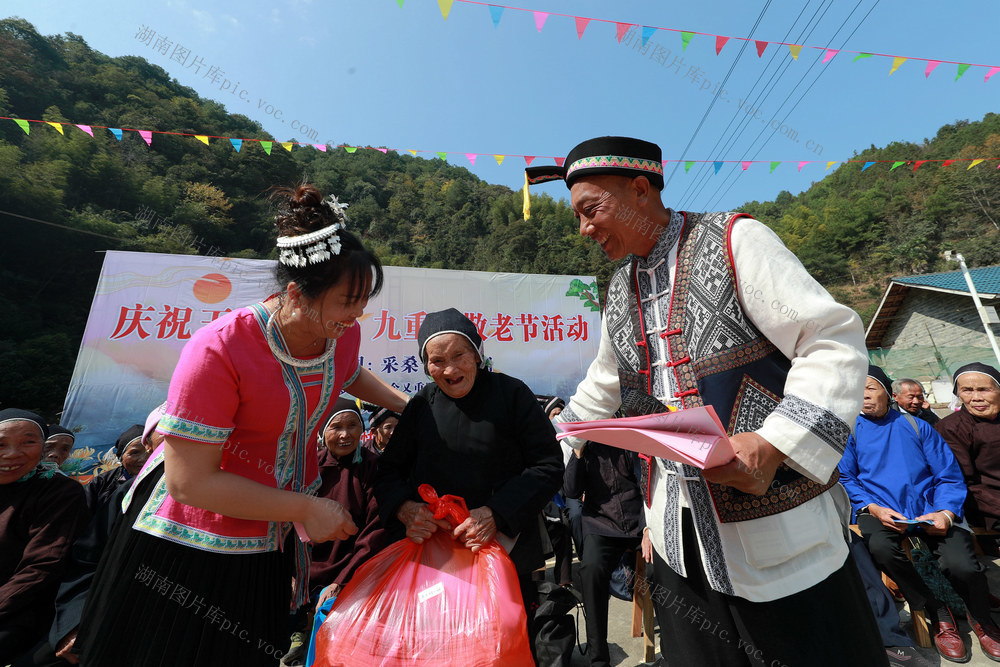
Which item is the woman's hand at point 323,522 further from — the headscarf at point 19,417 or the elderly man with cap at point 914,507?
the elderly man with cap at point 914,507

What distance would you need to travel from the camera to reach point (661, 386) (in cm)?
125

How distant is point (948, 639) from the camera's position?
2.71m

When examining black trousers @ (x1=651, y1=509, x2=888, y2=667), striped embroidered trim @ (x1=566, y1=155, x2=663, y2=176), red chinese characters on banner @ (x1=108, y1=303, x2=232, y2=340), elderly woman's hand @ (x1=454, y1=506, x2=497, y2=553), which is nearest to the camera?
black trousers @ (x1=651, y1=509, x2=888, y2=667)

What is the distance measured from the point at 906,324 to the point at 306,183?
2263cm

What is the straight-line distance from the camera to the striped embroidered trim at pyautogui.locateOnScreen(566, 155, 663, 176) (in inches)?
52.8

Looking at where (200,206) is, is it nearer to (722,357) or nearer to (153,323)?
(153,323)

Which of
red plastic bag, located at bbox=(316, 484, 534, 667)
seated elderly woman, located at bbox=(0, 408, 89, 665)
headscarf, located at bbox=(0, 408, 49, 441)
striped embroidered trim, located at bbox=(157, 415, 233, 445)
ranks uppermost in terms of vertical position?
striped embroidered trim, located at bbox=(157, 415, 233, 445)

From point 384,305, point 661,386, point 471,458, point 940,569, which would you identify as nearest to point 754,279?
point 661,386

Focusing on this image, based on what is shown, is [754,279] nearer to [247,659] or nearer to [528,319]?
[247,659]

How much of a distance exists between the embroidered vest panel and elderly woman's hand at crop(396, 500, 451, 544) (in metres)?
0.83

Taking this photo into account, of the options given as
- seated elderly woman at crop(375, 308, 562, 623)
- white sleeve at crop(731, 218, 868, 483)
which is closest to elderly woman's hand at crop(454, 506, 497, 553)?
seated elderly woman at crop(375, 308, 562, 623)

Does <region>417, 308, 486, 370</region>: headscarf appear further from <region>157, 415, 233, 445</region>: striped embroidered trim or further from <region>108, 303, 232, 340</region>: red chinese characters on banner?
<region>108, 303, 232, 340</region>: red chinese characters on banner

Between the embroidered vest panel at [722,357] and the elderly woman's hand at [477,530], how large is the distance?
693 mm

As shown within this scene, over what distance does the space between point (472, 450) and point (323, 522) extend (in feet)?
2.03
